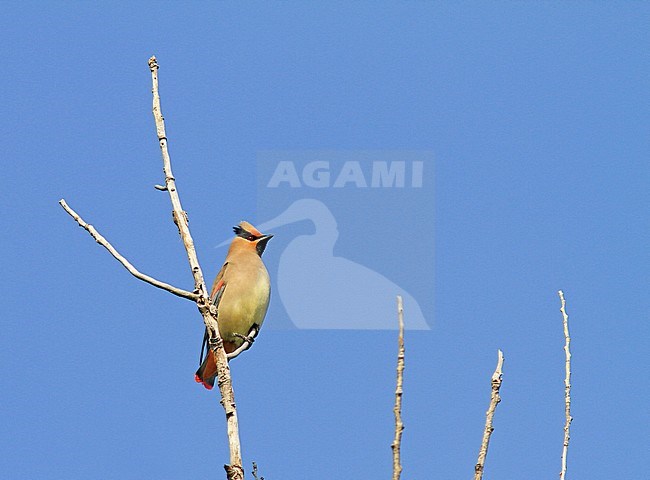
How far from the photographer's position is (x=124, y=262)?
407 cm

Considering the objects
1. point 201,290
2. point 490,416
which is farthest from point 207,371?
point 490,416

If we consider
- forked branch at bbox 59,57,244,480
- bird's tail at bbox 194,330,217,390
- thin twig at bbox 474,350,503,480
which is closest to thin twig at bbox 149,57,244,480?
forked branch at bbox 59,57,244,480

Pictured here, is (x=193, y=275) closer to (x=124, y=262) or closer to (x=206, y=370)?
(x=124, y=262)

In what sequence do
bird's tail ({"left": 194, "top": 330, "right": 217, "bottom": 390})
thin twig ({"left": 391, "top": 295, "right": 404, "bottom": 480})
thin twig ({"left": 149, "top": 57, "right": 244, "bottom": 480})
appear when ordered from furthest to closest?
bird's tail ({"left": 194, "top": 330, "right": 217, "bottom": 390})
thin twig ({"left": 149, "top": 57, "right": 244, "bottom": 480})
thin twig ({"left": 391, "top": 295, "right": 404, "bottom": 480})

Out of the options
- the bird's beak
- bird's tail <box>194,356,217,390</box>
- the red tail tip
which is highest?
the bird's beak

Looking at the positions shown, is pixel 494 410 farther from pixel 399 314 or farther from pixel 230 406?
pixel 230 406

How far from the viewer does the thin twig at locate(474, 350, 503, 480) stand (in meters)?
3.26

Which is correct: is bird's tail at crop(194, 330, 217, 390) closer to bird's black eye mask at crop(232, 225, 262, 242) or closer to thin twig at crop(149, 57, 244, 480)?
bird's black eye mask at crop(232, 225, 262, 242)

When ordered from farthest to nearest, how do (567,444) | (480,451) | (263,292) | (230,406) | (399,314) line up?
(263,292) < (230,406) < (567,444) < (480,451) < (399,314)

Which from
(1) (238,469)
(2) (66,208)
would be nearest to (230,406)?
(1) (238,469)

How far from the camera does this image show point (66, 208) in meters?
4.25

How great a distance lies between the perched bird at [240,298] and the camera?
8.55m

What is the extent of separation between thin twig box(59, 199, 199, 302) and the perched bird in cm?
423

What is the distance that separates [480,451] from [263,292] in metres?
5.38
